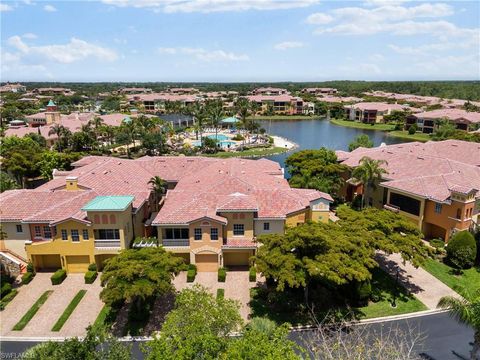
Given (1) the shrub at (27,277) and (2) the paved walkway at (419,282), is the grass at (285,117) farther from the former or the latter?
(1) the shrub at (27,277)

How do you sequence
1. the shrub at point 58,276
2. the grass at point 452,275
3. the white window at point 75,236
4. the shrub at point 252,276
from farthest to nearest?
1. the white window at point 75,236
2. the shrub at point 252,276
3. the grass at point 452,275
4. the shrub at point 58,276

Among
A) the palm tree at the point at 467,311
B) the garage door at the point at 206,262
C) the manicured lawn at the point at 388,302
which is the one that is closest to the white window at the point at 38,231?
the garage door at the point at 206,262

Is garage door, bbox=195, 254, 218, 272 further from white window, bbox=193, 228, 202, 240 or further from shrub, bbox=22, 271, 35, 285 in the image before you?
shrub, bbox=22, 271, 35, 285

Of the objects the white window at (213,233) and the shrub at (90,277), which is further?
the white window at (213,233)

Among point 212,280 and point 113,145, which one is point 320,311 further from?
point 113,145

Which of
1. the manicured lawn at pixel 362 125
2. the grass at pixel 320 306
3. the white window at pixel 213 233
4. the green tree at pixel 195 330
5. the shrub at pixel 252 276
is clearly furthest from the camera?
the manicured lawn at pixel 362 125

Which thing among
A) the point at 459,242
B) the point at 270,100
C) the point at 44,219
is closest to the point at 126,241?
the point at 44,219

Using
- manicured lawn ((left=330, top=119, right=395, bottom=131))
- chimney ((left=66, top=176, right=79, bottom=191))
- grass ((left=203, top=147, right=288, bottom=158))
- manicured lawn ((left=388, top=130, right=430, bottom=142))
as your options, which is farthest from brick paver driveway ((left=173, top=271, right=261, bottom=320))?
manicured lawn ((left=330, top=119, right=395, bottom=131))

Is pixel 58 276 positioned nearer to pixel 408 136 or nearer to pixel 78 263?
pixel 78 263
